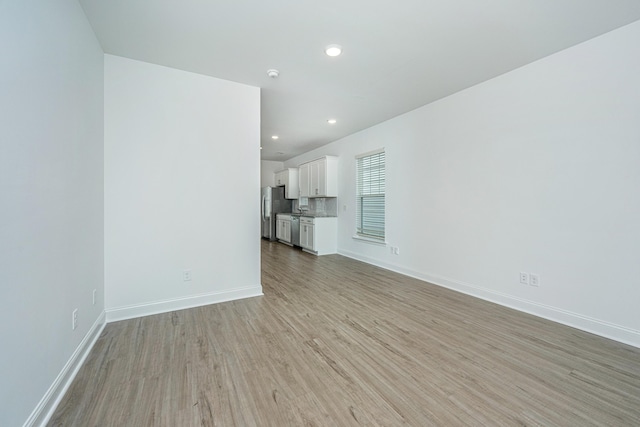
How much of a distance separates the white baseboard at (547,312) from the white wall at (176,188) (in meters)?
2.64

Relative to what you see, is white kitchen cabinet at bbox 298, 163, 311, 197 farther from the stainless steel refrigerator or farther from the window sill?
the window sill

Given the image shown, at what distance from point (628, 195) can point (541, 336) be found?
4.72ft

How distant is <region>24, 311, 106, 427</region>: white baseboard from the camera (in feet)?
4.51

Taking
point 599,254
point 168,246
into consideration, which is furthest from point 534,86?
point 168,246

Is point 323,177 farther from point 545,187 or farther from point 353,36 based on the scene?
point 545,187

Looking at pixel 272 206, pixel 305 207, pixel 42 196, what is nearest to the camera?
pixel 42 196

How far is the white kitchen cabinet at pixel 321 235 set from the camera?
6.12 metres

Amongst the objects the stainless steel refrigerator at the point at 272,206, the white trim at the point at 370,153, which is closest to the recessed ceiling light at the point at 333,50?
the white trim at the point at 370,153

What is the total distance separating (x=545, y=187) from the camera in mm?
2750

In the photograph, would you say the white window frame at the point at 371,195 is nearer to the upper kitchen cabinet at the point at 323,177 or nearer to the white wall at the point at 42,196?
the upper kitchen cabinet at the point at 323,177

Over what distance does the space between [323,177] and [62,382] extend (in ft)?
17.6

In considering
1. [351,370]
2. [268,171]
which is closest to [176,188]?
[351,370]

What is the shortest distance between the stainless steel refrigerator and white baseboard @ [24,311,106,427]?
605 cm

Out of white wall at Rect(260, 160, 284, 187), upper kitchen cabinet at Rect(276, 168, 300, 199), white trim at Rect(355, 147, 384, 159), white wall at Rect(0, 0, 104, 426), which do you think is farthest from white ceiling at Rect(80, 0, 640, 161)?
white wall at Rect(260, 160, 284, 187)
